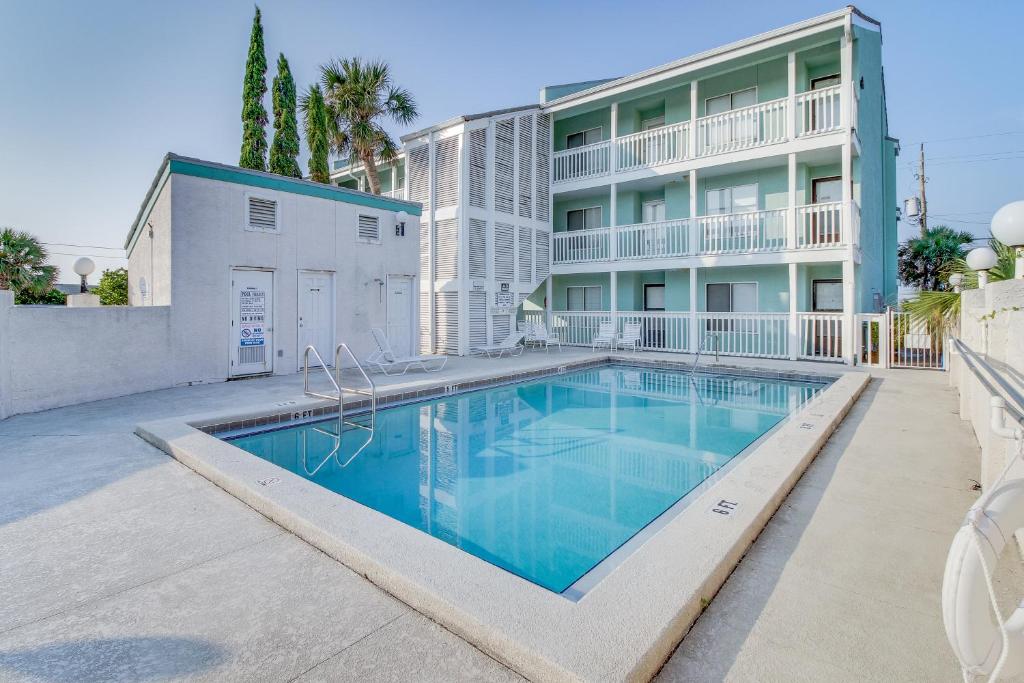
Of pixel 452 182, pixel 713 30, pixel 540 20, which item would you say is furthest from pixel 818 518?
pixel 713 30

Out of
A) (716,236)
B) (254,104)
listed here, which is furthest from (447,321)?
(254,104)

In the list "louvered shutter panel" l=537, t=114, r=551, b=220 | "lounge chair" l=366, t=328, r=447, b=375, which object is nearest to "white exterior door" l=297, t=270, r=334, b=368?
"lounge chair" l=366, t=328, r=447, b=375

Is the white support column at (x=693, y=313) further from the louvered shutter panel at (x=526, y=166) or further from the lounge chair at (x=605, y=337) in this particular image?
the louvered shutter panel at (x=526, y=166)

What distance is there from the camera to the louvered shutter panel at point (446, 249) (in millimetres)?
14906

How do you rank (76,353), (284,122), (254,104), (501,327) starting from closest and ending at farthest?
1. (76,353)
2. (501,327)
3. (254,104)
4. (284,122)

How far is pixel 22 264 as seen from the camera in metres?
15.1

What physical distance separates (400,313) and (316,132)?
10.9 m

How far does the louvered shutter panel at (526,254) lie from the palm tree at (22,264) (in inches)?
566

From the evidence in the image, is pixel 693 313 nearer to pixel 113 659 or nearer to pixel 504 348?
pixel 504 348

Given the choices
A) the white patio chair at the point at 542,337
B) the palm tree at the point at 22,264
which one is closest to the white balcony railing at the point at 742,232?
the white patio chair at the point at 542,337

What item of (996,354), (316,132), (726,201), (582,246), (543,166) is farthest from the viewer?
(316,132)

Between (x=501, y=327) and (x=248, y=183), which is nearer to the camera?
(x=248, y=183)

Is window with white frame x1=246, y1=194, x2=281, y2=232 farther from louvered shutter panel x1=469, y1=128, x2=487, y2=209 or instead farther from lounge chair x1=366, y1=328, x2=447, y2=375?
louvered shutter panel x1=469, y1=128, x2=487, y2=209

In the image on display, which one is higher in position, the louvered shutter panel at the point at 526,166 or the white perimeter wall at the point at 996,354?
the louvered shutter panel at the point at 526,166
